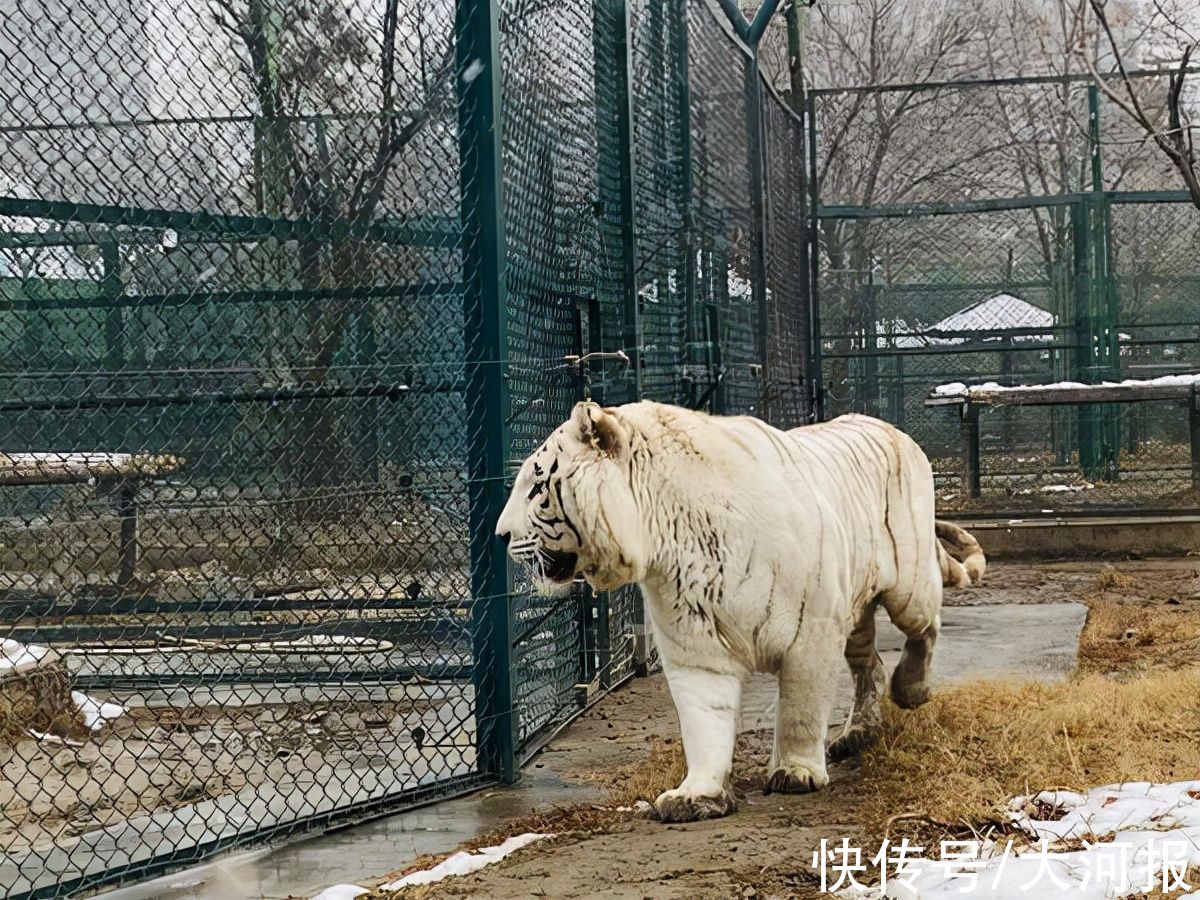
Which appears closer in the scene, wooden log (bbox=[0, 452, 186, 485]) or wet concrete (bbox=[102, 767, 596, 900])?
wet concrete (bbox=[102, 767, 596, 900])

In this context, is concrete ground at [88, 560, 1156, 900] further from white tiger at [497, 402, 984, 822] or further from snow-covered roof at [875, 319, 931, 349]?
snow-covered roof at [875, 319, 931, 349]

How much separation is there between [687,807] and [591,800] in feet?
2.41

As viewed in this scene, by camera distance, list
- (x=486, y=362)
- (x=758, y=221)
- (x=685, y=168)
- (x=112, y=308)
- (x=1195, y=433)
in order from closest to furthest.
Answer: (x=486, y=362)
(x=112, y=308)
(x=685, y=168)
(x=758, y=221)
(x=1195, y=433)

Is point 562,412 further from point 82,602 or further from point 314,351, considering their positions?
point 82,602

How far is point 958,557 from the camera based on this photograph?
6609 mm

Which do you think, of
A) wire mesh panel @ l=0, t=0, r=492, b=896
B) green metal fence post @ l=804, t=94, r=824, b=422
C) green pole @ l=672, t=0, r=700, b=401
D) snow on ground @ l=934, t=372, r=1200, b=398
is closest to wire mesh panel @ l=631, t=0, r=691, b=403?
green pole @ l=672, t=0, r=700, b=401

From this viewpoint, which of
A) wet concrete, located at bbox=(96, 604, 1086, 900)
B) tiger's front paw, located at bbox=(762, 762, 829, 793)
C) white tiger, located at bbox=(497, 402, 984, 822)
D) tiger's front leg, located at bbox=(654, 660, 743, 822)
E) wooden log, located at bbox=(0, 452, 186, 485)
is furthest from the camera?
wooden log, located at bbox=(0, 452, 186, 485)

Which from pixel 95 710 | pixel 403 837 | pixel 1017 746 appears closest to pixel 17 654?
pixel 95 710

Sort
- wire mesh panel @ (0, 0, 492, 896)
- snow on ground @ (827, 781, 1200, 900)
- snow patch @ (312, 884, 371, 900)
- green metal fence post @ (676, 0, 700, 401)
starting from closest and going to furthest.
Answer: snow on ground @ (827, 781, 1200, 900)
snow patch @ (312, 884, 371, 900)
wire mesh panel @ (0, 0, 492, 896)
green metal fence post @ (676, 0, 700, 401)

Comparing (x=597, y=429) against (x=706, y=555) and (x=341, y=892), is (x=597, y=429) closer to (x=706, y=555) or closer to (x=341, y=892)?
(x=706, y=555)

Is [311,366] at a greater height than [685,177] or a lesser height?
lesser

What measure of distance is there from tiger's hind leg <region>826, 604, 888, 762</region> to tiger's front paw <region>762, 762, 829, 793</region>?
1.98 feet

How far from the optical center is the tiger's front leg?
15.2 feet

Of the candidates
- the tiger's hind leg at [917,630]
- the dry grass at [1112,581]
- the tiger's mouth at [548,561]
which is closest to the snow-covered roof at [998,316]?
the dry grass at [1112,581]
